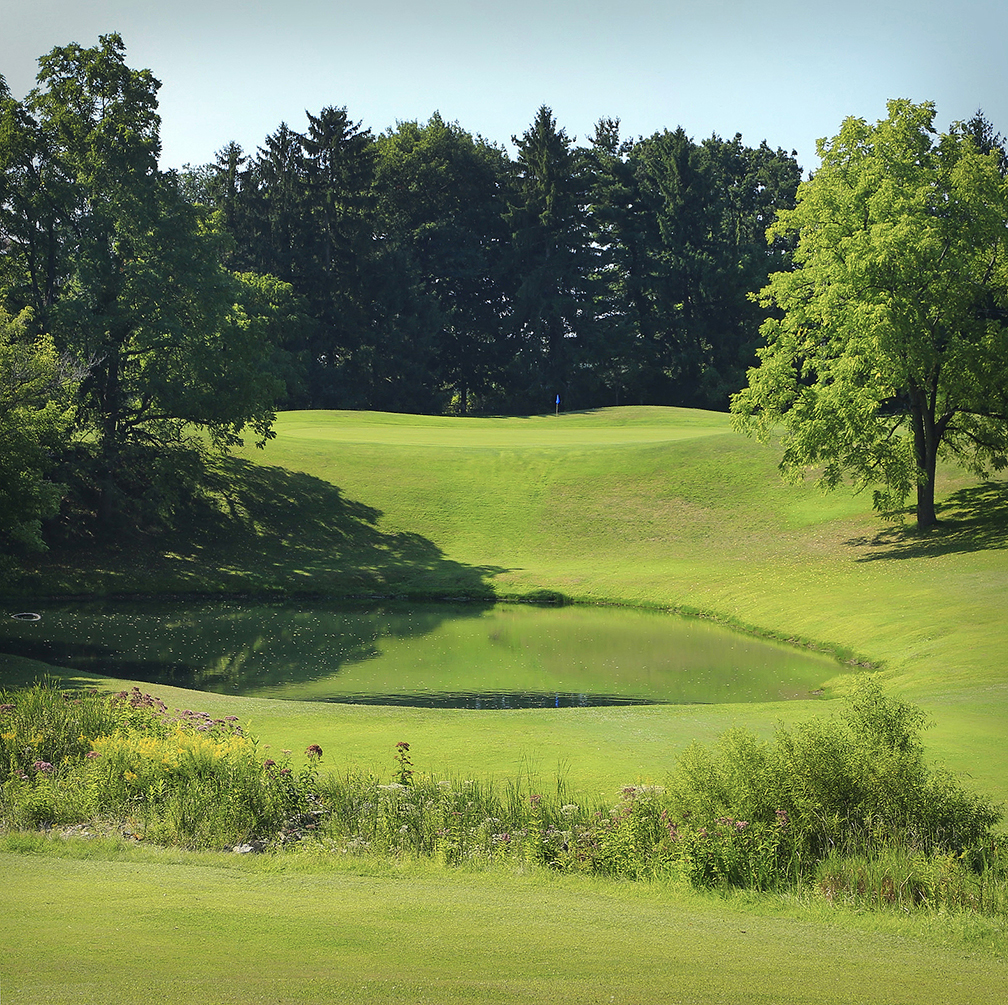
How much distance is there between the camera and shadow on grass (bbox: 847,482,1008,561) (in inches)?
1288

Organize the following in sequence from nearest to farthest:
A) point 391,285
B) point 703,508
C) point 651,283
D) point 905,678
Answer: point 905,678 < point 703,508 < point 391,285 < point 651,283

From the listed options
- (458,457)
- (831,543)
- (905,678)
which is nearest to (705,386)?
(458,457)

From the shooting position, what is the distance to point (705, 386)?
83.1 meters

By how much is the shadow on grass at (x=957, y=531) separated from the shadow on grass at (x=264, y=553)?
14.0 metres

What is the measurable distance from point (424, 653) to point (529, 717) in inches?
373

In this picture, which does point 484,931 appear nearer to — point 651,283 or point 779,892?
point 779,892

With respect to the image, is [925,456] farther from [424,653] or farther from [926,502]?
[424,653]

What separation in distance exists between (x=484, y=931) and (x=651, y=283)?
84.5m

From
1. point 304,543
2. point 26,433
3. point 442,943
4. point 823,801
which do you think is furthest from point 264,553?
point 442,943

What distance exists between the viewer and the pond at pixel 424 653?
74.8 ft

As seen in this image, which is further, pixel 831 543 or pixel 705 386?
pixel 705 386

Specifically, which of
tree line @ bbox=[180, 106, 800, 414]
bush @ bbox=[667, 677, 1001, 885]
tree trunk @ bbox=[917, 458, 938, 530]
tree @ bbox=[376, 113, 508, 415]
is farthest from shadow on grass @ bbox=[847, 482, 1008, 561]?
tree @ bbox=[376, 113, 508, 415]

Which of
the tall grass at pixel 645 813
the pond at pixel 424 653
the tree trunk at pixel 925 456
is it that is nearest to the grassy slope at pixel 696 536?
the tree trunk at pixel 925 456

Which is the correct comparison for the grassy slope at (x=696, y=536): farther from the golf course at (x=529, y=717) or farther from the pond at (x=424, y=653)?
the pond at (x=424, y=653)
